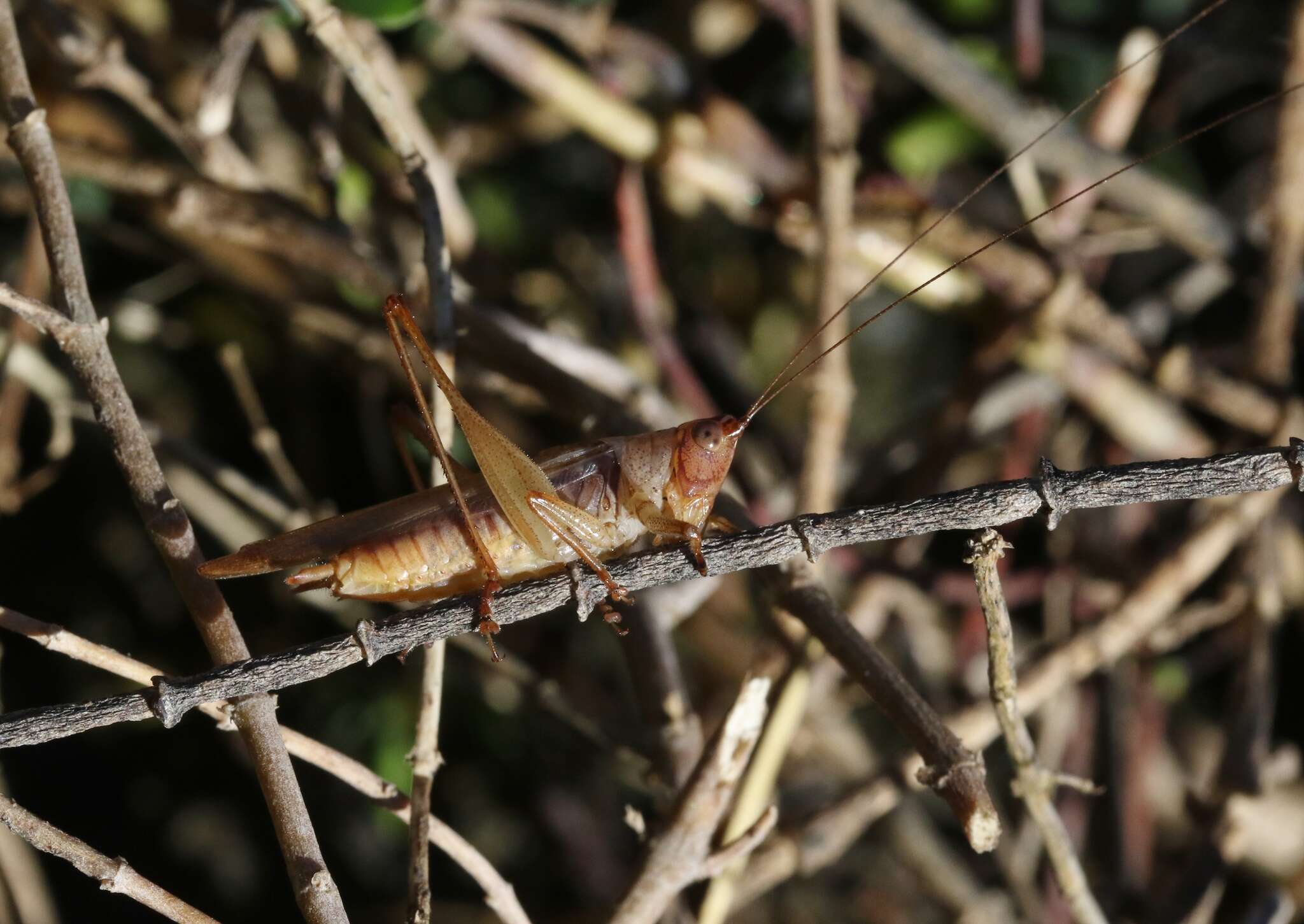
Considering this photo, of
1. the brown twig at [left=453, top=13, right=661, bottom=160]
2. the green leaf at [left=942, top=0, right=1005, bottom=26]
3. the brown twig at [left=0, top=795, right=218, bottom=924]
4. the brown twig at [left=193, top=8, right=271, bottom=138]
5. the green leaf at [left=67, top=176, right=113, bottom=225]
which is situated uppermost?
the green leaf at [left=942, top=0, right=1005, bottom=26]

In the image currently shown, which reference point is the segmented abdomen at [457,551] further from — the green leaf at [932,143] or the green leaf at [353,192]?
the green leaf at [932,143]

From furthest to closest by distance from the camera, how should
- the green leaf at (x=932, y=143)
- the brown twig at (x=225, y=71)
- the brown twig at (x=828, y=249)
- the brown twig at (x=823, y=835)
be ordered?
the green leaf at (x=932, y=143) → the brown twig at (x=828, y=249) → the brown twig at (x=225, y=71) → the brown twig at (x=823, y=835)

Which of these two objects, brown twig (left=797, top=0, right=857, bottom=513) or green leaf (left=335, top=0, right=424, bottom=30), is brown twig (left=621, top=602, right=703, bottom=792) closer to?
brown twig (left=797, top=0, right=857, bottom=513)

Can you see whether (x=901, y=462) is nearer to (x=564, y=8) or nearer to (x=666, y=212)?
(x=666, y=212)

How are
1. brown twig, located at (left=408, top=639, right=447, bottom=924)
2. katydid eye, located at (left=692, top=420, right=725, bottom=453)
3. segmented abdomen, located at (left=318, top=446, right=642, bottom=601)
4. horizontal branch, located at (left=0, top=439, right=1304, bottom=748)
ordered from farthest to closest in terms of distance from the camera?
katydid eye, located at (left=692, top=420, right=725, bottom=453) < segmented abdomen, located at (left=318, top=446, right=642, bottom=601) < brown twig, located at (left=408, top=639, right=447, bottom=924) < horizontal branch, located at (left=0, top=439, right=1304, bottom=748)

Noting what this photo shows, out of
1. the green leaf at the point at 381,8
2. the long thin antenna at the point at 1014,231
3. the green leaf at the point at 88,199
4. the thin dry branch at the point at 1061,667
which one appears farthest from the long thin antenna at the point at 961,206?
the green leaf at the point at 88,199

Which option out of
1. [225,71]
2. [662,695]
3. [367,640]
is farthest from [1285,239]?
[225,71]

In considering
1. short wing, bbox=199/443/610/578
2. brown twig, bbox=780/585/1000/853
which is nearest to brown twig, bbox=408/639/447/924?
short wing, bbox=199/443/610/578

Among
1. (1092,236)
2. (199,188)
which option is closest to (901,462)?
(1092,236)
